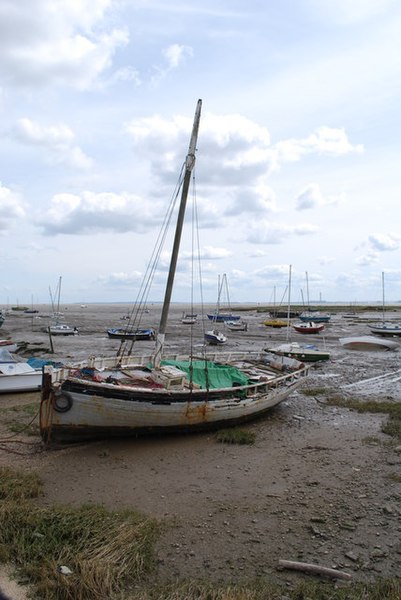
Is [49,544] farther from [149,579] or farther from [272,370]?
[272,370]

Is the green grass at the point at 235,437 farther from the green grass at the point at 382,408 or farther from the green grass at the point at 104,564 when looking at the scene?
the green grass at the point at 104,564

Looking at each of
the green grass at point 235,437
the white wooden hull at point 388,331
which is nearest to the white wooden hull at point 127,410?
the green grass at point 235,437

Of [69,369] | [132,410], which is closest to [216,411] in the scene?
[132,410]

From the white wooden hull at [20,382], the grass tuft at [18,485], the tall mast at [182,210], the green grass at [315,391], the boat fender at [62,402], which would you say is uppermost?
the tall mast at [182,210]

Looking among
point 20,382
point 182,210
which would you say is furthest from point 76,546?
point 20,382

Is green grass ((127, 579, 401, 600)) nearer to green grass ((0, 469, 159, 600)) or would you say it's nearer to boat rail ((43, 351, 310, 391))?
green grass ((0, 469, 159, 600))

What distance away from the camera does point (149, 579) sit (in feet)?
21.9

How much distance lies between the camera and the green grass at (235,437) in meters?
13.1

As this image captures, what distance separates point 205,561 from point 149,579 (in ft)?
3.33

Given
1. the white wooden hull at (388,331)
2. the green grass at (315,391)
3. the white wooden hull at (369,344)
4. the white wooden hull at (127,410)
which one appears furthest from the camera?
the white wooden hull at (388,331)

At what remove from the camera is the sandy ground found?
24.2 ft

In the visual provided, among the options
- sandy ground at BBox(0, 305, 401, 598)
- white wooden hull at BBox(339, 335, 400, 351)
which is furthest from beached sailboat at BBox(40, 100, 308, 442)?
white wooden hull at BBox(339, 335, 400, 351)

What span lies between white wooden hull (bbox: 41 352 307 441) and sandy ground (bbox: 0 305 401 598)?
0.50 m

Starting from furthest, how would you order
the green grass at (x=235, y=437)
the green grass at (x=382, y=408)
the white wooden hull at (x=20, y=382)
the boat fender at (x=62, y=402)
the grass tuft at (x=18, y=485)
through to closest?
the white wooden hull at (x=20, y=382)
the green grass at (x=382, y=408)
the green grass at (x=235, y=437)
the boat fender at (x=62, y=402)
the grass tuft at (x=18, y=485)
